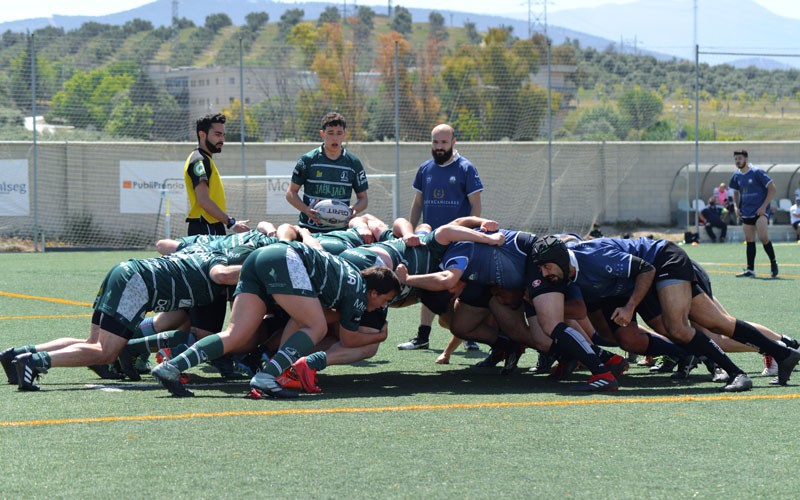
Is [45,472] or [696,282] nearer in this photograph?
[45,472]

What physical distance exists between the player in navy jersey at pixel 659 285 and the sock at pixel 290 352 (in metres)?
1.63

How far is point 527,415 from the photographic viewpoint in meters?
5.88

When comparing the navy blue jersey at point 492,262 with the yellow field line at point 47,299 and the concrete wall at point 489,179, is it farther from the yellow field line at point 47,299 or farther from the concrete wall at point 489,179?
the concrete wall at point 489,179

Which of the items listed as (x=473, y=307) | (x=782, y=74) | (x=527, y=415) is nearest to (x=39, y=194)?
(x=473, y=307)

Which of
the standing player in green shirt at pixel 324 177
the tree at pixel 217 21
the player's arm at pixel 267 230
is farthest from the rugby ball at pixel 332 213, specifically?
the tree at pixel 217 21

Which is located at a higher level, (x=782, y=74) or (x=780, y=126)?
(x=782, y=74)

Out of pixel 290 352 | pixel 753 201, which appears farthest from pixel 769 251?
pixel 290 352

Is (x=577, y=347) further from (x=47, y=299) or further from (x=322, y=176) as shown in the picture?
(x=47, y=299)

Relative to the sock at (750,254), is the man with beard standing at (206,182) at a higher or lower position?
higher

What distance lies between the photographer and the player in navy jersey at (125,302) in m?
6.60

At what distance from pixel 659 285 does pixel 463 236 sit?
55.0 inches

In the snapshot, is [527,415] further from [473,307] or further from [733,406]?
[473,307]

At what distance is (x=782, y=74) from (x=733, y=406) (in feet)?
211

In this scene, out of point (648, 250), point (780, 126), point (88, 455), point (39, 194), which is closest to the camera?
point (88, 455)
